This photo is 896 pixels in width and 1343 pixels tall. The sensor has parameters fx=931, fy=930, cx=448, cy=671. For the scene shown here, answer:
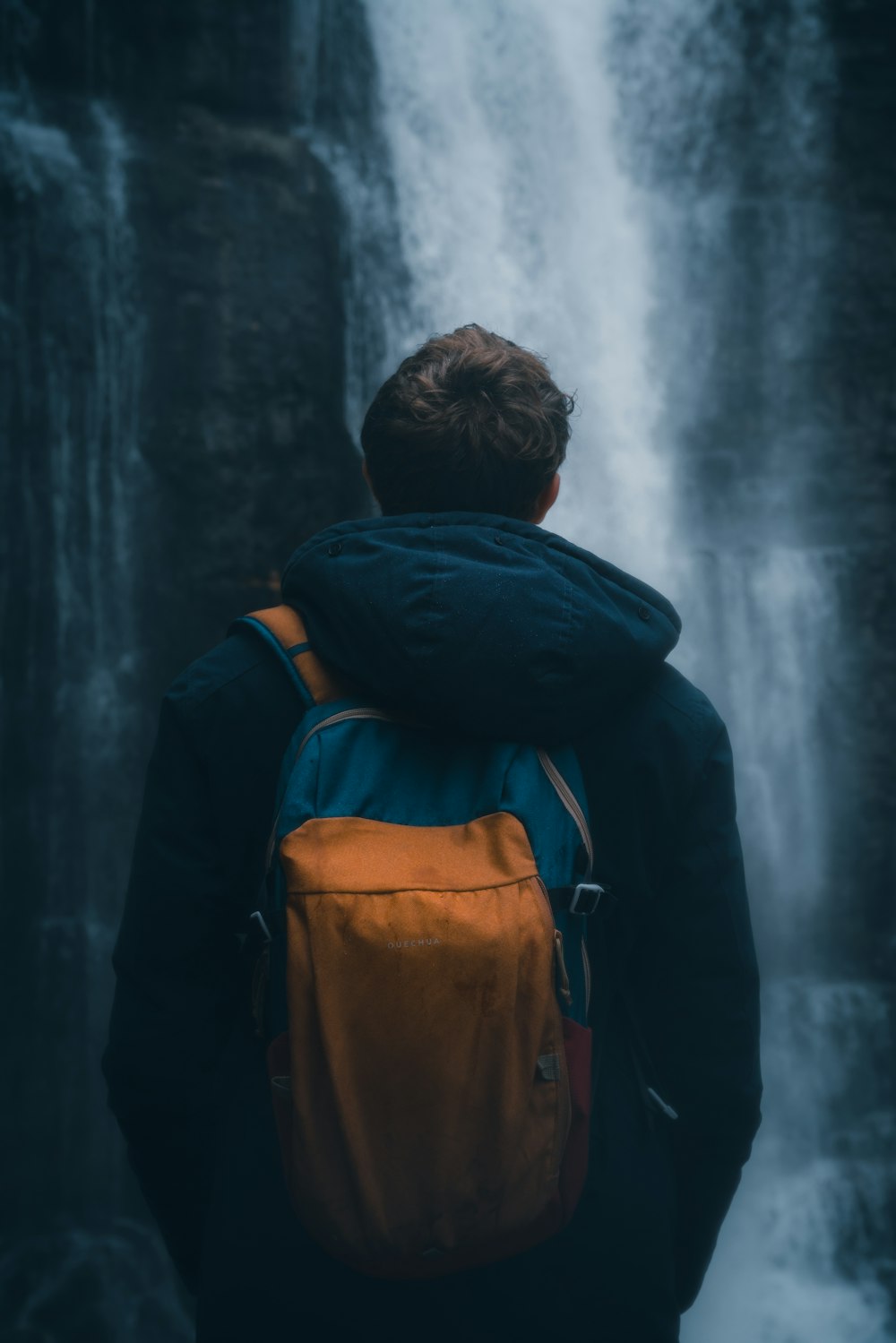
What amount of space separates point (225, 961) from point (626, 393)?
10.9 ft

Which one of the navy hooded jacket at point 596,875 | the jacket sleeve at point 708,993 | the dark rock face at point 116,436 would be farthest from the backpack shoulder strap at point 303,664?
the dark rock face at point 116,436

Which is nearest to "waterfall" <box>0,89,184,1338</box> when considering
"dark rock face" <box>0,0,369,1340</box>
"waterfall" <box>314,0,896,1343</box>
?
"dark rock face" <box>0,0,369,1340</box>

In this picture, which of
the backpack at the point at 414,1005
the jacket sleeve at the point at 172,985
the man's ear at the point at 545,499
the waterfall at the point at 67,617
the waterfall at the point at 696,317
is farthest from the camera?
the waterfall at the point at 696,317

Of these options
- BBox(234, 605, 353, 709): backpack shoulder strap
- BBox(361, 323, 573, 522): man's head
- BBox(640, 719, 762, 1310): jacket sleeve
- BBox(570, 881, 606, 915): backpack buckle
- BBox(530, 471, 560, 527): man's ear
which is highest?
BBox(361, 323, 573, 522): man's head

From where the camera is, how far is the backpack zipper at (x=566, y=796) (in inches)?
44.8

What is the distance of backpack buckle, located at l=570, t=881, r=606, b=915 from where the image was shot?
44.6 inches

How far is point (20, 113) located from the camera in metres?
3.46

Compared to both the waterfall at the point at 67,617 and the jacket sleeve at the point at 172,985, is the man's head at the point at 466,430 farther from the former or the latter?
the waterfall at the point at 67,617

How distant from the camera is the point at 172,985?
1.18 meters

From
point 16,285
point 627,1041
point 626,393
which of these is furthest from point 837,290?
point 627,1041

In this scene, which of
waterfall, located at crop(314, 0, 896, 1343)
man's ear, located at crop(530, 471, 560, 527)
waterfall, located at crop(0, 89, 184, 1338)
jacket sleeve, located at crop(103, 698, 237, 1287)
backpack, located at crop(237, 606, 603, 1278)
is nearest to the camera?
backpack, located at crop(237, 606, 603, 1278)

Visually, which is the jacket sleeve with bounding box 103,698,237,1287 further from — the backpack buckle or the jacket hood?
the backpack buckle

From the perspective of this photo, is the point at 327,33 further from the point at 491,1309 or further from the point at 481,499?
the point at 491,1309

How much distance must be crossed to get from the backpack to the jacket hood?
0.25 feet
